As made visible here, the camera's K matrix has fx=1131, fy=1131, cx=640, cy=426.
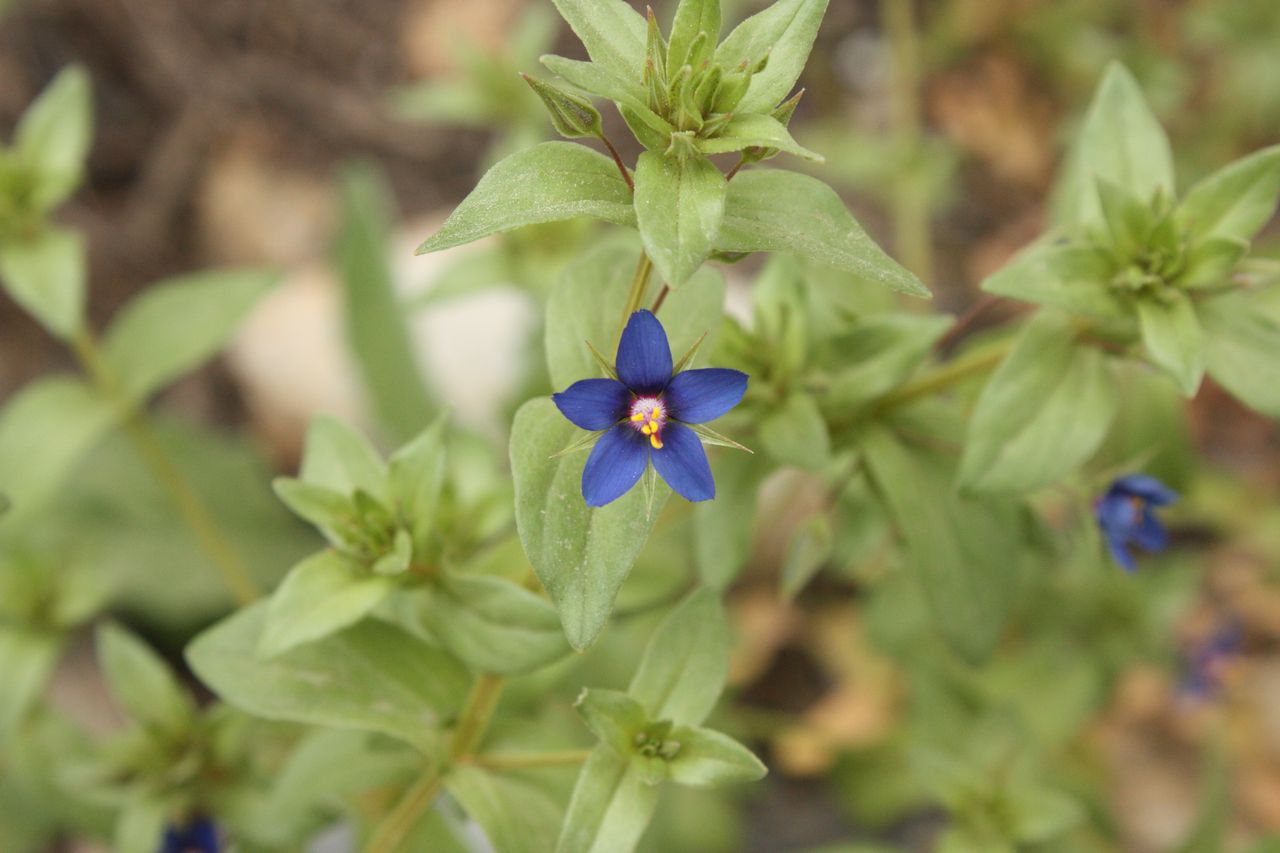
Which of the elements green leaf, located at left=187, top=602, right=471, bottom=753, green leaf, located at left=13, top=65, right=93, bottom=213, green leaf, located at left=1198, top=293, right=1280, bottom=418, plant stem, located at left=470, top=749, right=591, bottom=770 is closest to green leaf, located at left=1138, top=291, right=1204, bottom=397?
green leaf, located at left=1198, top=293, right=1280, bottom=418

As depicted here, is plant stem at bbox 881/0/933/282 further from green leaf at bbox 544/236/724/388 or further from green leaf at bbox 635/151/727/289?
green leaf at bbox 635/151/727/289

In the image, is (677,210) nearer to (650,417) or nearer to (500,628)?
(650,417)

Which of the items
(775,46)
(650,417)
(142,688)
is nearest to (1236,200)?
(775,46)

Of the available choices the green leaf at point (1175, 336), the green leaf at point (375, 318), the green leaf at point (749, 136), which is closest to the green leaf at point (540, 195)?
the green leaf at point (749, 136)

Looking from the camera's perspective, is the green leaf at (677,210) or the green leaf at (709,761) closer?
the green leaf at (677,210)

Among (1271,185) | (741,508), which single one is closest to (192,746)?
(741,508)

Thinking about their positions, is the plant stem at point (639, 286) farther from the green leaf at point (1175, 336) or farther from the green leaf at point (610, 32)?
the green leaf at point (1175, 336)
